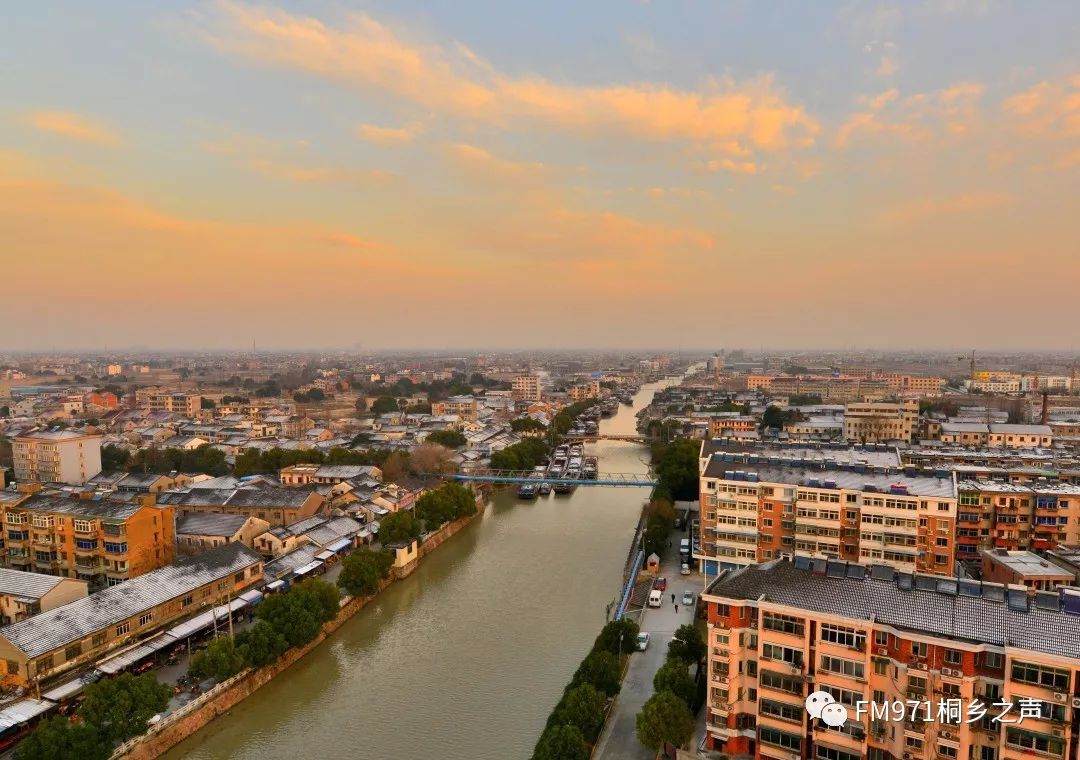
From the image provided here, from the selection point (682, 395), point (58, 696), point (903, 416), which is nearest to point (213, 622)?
point (58, 696)

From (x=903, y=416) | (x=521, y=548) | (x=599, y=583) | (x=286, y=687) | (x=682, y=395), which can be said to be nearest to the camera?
(x=286, y=687)

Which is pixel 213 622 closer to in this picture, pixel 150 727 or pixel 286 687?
pixel 286 687

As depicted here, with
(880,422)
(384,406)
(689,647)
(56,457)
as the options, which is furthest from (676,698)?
Result: (384,406)

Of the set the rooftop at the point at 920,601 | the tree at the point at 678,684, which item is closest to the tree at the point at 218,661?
the tree at the point at 678,684

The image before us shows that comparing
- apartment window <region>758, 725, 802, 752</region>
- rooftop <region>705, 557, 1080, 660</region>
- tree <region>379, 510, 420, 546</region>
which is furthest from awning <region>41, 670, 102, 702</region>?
apartment window <region>758, 725, 802, 752</region>

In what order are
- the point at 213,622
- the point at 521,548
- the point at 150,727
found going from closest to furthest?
1. the point at 150,727
2. the point at 213,622
3. the point at 521,548

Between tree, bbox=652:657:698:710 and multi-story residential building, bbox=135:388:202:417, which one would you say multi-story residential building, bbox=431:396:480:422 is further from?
tree, bbox=652:657:698:710
